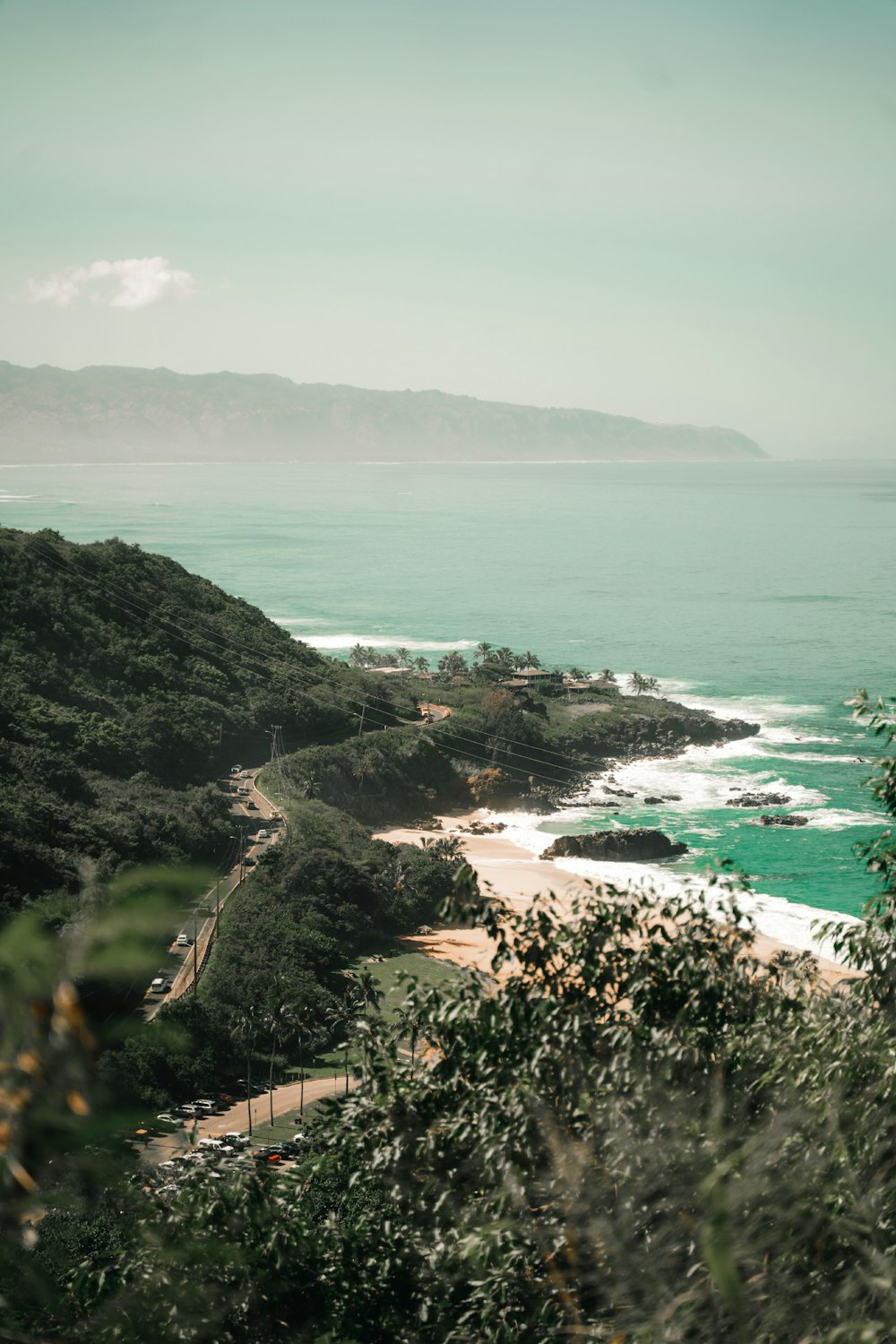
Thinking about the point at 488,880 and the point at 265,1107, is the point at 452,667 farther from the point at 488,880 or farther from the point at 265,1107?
the point at 265,1107

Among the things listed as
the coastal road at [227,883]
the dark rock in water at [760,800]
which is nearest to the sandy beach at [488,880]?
the coastal road at [227,883]

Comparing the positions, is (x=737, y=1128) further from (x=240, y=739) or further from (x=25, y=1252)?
(x=240, y=739)

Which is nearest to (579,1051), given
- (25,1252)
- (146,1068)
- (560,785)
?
(25,1252)

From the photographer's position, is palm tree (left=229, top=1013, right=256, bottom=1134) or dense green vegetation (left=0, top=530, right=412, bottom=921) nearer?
palm tree (left=229, top=1013, right=256, bottom=1134)

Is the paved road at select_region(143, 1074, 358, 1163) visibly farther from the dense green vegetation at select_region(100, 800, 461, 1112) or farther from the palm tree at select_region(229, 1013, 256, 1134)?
the dense green vegetation at select_region(100, 800, 461, 1112)

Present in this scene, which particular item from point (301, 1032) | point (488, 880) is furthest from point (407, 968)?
point (488, 880)

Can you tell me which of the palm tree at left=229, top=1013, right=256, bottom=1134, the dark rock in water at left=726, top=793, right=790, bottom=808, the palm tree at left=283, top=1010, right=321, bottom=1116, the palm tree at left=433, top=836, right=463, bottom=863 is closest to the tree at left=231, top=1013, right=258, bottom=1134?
the palm tree at left=229, top=1013, right=256, bottom=1134
